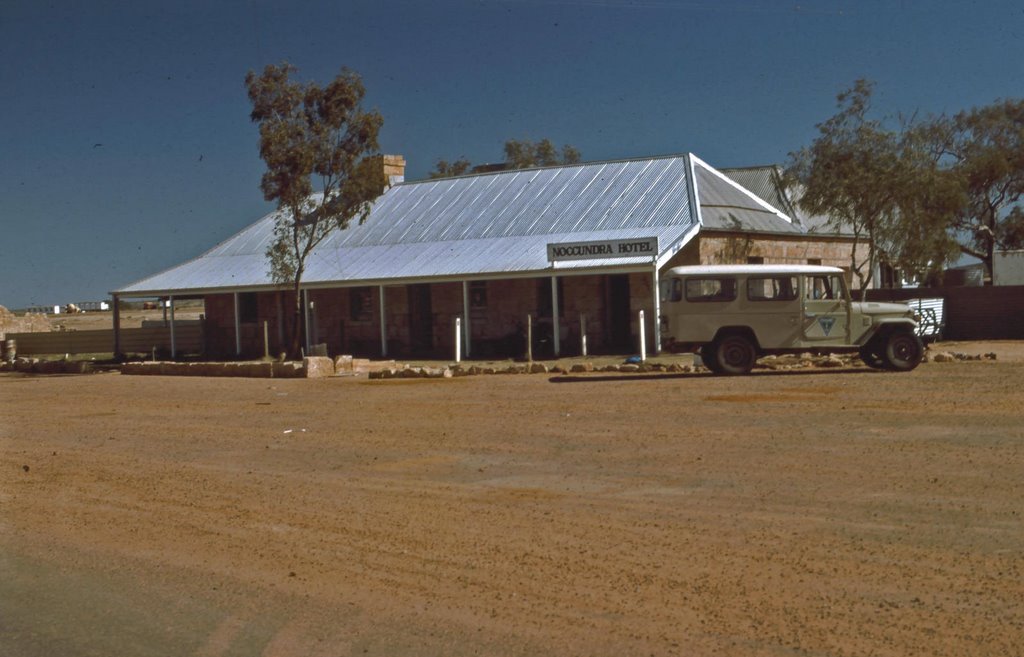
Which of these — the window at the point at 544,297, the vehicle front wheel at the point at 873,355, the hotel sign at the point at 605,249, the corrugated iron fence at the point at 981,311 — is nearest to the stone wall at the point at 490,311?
the window at the point at 544,297

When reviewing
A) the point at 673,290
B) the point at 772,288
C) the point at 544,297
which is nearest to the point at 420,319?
the point at 544,297

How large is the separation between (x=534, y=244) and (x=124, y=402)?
590 inches

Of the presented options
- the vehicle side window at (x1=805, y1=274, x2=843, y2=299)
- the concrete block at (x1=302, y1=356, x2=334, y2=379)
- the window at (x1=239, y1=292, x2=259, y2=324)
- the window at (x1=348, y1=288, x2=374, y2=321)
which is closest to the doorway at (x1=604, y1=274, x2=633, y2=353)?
the window at (x1=348, y1=288, x2=374, y2=321)

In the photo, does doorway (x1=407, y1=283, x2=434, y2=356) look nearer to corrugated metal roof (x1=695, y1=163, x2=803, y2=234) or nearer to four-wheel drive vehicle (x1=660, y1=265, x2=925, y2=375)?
corrugated metal roof (x1=695, y1=163, x2=803, y2=234)

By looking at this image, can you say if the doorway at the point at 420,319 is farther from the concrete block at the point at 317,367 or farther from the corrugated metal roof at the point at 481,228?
the concrete block at the point at 317,367

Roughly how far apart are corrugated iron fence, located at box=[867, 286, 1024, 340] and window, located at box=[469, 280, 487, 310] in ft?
40.0

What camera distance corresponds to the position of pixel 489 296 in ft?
114

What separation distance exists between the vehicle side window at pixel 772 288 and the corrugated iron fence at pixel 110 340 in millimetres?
24682

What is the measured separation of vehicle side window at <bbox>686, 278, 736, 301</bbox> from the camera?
21.1 m

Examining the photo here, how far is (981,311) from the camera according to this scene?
31.6 m

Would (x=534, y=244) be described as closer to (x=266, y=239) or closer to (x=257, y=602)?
(x=266, y=239)

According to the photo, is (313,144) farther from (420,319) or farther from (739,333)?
(739,333)

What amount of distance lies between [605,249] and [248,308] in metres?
15.4

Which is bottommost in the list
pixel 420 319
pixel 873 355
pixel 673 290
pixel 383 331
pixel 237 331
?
pixel 873 355
